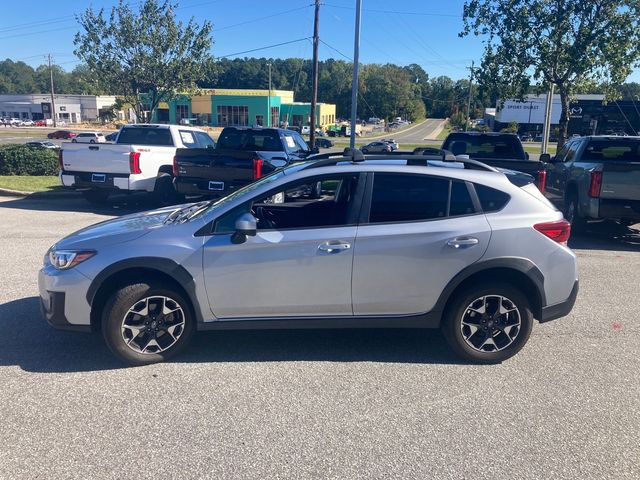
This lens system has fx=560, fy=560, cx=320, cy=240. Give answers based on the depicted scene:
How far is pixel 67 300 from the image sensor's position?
167 inches

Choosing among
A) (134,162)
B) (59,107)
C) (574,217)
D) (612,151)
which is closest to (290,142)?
(134,162)

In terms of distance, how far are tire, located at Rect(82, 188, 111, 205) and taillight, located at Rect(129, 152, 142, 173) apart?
5.33 feet

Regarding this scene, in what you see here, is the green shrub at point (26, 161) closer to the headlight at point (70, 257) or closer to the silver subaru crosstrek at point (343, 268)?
the silver subaru crosstrek at point (343, 268)

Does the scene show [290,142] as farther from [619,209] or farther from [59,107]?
[59,107]

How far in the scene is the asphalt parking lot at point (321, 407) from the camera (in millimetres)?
3180

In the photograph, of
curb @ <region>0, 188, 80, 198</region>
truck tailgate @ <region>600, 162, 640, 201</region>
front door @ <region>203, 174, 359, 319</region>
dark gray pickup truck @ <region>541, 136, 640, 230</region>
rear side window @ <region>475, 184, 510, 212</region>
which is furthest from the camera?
curb @ <region>0, 188, 80, 198</region>

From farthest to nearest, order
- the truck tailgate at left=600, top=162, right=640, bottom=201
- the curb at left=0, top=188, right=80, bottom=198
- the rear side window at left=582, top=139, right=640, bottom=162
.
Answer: the curb at left=0, top=188, right=80, bottom=198
the rear side window at left=582, top=139, right=640, bottom=162
the truck tailgate at left=600, top=162, right=640, bottom=201

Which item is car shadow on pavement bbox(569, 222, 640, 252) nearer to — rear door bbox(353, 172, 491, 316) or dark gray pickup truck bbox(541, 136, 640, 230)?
dark gray pickup truck bbox(541, 136, 640, 230)

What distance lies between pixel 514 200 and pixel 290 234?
1.84 meters

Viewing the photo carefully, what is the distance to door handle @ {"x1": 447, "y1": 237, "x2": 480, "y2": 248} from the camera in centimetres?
438

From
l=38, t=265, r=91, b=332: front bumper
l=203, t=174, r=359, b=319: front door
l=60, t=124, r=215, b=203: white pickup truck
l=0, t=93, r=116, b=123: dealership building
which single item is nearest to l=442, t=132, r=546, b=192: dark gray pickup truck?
l=60, t=124, r=215, b=203: white pickup truck

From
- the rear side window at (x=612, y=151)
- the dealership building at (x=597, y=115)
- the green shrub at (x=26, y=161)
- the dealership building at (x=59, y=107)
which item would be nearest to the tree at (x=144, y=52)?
the green shrub at (x=26, y=161)

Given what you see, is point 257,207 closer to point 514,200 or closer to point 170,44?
point 514,200

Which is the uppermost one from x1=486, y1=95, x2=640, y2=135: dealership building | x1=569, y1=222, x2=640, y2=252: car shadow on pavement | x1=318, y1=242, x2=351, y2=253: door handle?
x1=486, y1=95, x2=640, y2=135: dealership building
